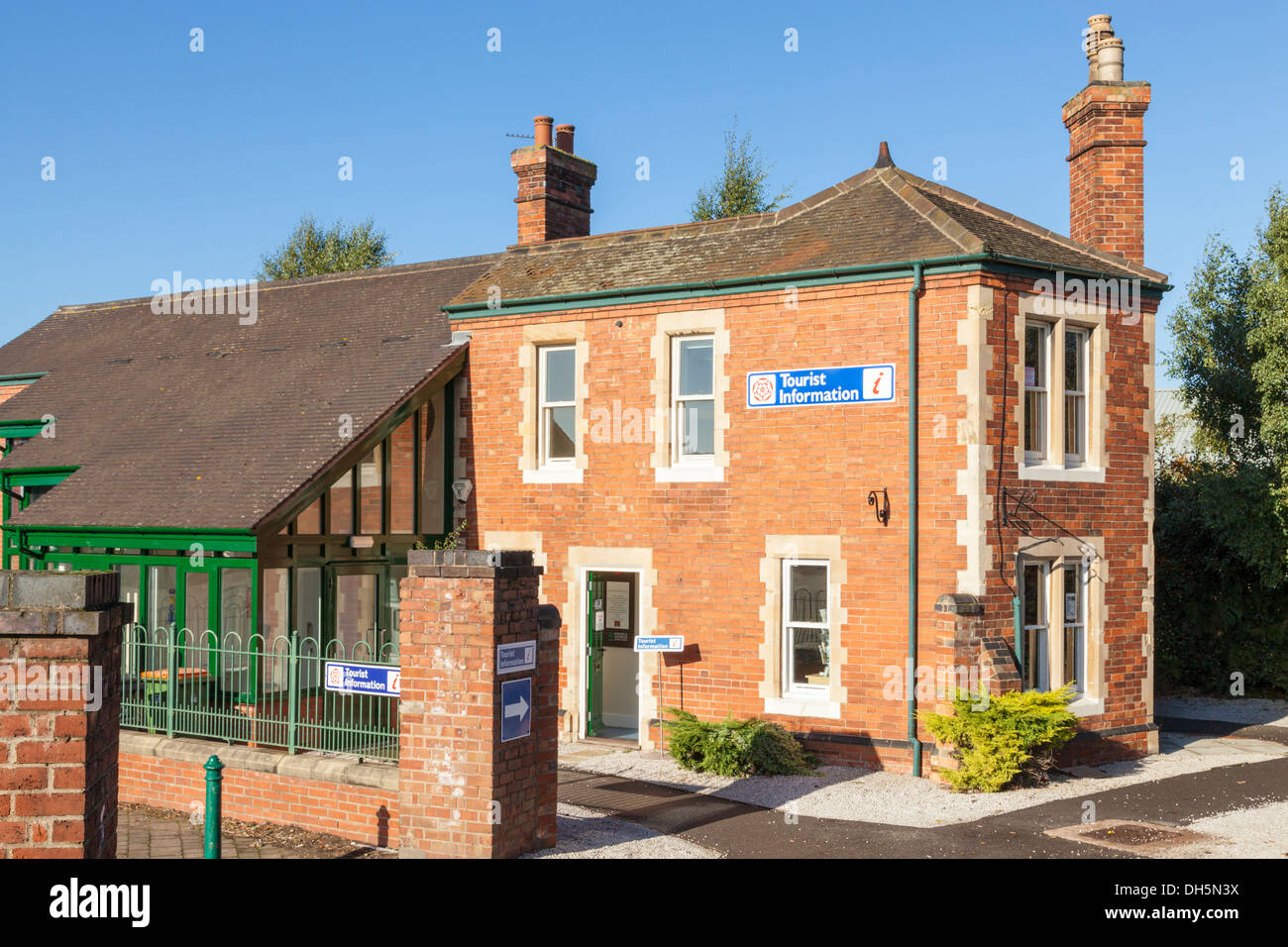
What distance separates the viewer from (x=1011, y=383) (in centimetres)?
1420

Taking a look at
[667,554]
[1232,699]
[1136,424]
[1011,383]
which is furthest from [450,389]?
[1232,699]

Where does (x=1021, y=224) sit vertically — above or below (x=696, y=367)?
above

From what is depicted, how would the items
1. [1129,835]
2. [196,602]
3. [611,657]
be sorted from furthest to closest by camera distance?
[611,657], [196,602], [1129,835]

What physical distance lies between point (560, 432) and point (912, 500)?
538 cm

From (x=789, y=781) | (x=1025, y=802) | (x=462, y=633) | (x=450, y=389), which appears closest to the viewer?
(x=462, y=633)

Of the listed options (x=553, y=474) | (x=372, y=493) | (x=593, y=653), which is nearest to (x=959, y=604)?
(x=593, y=653)

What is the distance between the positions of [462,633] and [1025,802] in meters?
6.65

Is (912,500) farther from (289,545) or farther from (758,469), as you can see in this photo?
(289,545)

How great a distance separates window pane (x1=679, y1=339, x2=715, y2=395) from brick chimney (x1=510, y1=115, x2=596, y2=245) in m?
4.61

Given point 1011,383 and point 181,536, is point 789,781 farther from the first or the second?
point 181,536

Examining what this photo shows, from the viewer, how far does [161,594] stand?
1597 cm

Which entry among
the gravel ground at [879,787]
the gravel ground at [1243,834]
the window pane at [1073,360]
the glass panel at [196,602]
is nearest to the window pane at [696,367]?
the window pane at [1073,360]

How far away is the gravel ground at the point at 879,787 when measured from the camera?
39.3 feet

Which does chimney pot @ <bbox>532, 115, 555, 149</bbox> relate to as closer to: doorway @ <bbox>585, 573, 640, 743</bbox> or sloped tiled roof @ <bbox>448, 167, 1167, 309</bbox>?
sloped tiled roof @ <bbox>448, 167, 1167, 309</bbox>
